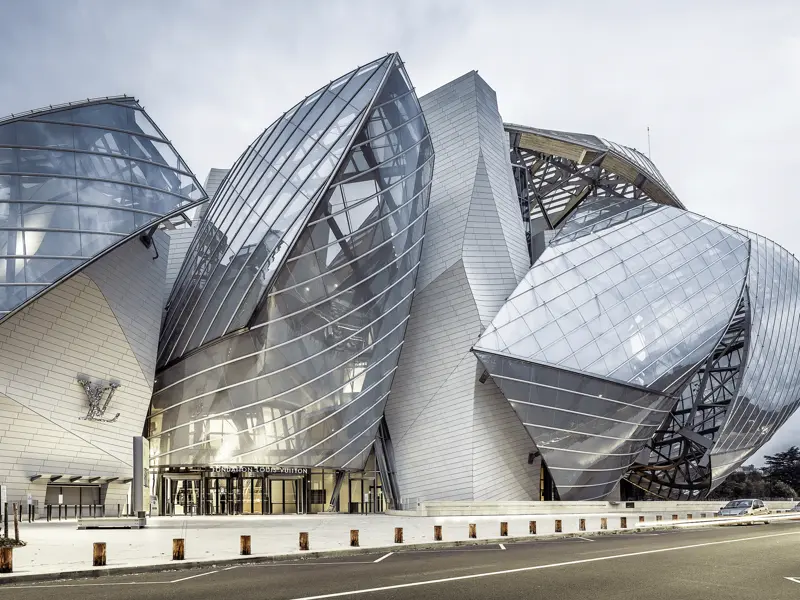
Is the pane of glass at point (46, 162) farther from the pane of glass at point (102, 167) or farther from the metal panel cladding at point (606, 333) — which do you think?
the metal panel cladding at point (606, 333)

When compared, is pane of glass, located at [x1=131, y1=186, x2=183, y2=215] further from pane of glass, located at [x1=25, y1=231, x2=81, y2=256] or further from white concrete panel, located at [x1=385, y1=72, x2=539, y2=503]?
white concrete panel, located at [x1=385, y1=72, x2=539, y2=503]

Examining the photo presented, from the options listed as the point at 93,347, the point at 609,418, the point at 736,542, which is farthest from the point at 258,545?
the point at 609,418

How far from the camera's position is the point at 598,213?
51062 millimetres

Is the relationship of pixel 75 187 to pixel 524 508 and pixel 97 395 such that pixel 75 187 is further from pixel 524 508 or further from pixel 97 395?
pixel 524 508

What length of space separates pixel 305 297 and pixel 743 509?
2216 cm

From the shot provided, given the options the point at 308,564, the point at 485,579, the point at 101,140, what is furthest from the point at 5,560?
the point at 101,140

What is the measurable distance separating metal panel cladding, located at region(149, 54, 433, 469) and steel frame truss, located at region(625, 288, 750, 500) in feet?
79.5

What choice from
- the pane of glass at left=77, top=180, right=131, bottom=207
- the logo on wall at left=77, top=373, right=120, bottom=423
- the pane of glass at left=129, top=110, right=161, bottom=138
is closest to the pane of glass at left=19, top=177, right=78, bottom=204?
the pane of glass at left=77, top=180, right=131, bottom=207

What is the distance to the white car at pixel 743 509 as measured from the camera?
36281 mm

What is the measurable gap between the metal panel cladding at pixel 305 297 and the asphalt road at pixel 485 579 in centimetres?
2161

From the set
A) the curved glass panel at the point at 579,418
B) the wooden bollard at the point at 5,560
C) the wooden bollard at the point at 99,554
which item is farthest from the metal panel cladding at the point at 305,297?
the wooden bollard at the point at 5,560

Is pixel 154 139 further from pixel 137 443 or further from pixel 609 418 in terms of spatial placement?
pixel 609 418

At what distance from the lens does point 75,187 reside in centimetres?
3083

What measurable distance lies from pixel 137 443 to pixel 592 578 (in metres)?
22.3
